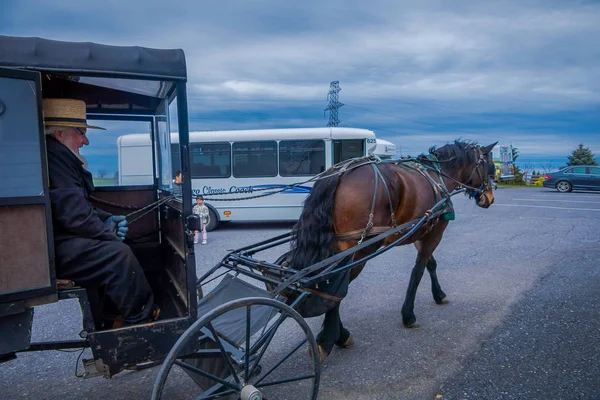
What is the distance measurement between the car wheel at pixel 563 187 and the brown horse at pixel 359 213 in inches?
861

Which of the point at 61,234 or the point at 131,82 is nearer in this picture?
the point at 61,234

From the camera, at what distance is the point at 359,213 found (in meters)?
4.00

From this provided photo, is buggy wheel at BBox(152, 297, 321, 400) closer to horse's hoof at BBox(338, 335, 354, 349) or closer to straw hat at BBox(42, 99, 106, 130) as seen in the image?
horse's hoof at BBox(338, 335, 354, 349)

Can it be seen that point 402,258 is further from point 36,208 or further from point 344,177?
point 36,208

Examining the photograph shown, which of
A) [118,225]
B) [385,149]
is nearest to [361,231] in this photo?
[118,225]

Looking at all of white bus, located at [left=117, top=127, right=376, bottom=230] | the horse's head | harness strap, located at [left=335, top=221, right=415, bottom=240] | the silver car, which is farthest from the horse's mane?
the silver car

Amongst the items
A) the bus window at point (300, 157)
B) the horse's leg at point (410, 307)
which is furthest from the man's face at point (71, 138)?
the bus window at point (300, 157)

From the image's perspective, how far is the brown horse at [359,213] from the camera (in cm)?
391

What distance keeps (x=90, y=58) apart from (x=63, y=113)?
54 centimetres

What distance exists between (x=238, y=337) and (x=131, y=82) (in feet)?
6.54

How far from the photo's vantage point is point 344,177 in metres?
4.16

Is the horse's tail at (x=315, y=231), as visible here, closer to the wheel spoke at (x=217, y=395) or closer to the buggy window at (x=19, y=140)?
the wheel spoke at (x=217, y=395)

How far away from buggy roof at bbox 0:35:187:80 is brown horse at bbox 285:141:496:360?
6.10ft

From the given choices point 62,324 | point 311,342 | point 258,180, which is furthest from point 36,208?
point 258,180
